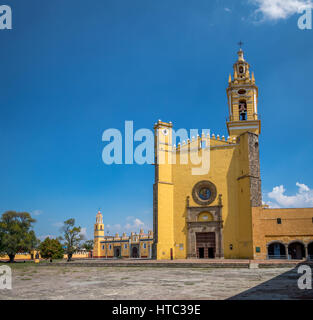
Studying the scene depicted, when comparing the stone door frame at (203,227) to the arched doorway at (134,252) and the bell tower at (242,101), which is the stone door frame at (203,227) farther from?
the arched doorway at (134,252)

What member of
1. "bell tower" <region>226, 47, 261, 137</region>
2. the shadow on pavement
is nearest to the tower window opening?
"bell tower" <region>226, 47, 261, 137</region>

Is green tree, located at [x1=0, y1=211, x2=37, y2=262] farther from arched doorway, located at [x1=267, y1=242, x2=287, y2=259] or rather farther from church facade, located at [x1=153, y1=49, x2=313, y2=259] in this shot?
arched doorway, located at [x1=267, y1=242, x2=287, y2=259]

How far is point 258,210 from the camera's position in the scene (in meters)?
31.3

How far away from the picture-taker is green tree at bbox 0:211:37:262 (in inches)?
1650

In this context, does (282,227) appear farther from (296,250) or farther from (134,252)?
(134,252)

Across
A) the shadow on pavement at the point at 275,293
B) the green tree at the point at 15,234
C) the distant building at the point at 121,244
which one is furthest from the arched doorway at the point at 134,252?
the shadow on pavement at the point at 275,293

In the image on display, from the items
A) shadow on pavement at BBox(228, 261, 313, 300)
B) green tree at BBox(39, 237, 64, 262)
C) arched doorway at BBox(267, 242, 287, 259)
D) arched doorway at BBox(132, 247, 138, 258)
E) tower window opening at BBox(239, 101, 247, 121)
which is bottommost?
arched doorway at BBox(132, 247, 138, 258)

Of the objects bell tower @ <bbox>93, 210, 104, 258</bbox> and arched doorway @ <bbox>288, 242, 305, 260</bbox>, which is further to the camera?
bell tower @ <bbox>93, 210, 104, 258</bbox>

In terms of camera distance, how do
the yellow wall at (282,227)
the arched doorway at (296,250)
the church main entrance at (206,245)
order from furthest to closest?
1. the church main entrance at (206,245)
2. the arched doorway at (296,250)
3. the yellow wall at (282,227)

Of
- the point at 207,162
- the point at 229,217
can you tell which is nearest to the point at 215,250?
the point at 229,217

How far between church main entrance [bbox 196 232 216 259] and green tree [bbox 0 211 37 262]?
22185mm

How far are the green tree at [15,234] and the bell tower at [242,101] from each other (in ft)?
92.4

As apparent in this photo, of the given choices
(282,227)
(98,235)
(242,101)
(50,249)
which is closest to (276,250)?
(282,227)

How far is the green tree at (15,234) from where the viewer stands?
4191 cm
